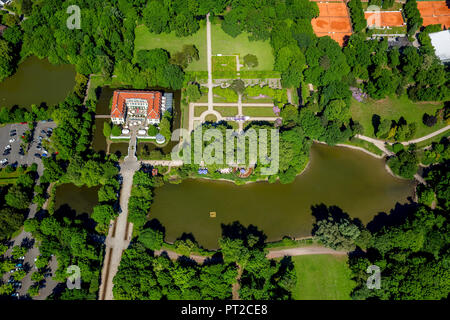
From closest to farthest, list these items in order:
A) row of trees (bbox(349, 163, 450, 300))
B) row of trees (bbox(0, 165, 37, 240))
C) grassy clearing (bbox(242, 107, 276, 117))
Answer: row of trees (bbox(349, 163, 450, 300)), row of trees (bbox(0, 165, 37, 240)), grassy clearing (bbox(242, 107, 276, 117))

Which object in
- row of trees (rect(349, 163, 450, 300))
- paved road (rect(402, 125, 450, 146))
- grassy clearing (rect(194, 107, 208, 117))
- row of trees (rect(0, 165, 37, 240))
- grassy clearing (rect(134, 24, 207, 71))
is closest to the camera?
row of trees (rect(349, 163, 450, 300))

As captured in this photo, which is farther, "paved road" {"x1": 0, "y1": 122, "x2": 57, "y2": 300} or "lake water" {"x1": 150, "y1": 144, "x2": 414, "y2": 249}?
"lake water" {"x1": 150, "y1": 144, "x2": 414, "y2": 249}

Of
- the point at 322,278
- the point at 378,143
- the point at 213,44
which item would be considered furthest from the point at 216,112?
the point at 322,278

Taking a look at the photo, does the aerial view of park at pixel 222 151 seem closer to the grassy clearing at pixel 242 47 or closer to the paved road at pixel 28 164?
the paved road at pixel 28 164

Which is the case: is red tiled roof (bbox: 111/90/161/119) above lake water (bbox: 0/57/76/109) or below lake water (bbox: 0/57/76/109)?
below

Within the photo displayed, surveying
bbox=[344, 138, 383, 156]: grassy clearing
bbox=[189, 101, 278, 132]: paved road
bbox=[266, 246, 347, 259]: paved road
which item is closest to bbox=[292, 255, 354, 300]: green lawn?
bbox=[266, 246, 347, 259]: paved road

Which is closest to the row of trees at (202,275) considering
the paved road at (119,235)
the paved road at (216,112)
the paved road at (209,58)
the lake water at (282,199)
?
the paved road at (119,235)

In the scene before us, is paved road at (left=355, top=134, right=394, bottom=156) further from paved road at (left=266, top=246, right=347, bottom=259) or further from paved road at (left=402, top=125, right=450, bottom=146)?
paved road at (left=266, top=246, right=347, bottom=259)

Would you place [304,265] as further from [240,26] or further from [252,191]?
[240,26]
